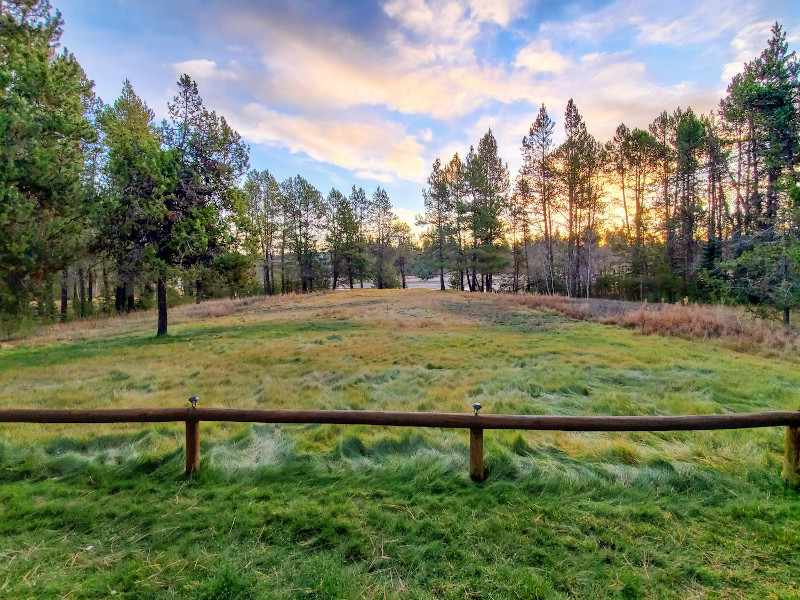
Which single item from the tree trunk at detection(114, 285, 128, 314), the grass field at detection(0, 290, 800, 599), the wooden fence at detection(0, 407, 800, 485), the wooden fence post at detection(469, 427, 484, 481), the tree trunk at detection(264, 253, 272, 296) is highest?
the tree trunk at detection(264, 253, 272, 296)

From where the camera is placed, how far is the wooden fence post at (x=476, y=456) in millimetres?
3814

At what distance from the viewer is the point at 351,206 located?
43.6 m

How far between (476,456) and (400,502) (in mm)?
941

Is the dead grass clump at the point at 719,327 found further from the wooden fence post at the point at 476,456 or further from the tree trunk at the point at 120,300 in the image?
the tree trunk at the point at 120,300

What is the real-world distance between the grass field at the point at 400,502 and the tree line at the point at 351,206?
19.1 ft

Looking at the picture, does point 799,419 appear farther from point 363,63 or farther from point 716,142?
point 716,142

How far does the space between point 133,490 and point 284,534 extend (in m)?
1.87

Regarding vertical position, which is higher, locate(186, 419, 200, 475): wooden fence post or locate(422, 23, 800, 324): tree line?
locate(422, 23, 800, 324): tree line

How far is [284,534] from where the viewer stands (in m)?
3.03

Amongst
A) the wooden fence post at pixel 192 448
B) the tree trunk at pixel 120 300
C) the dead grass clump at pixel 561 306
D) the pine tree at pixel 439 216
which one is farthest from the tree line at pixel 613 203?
the tree trunk at pixel 120 300

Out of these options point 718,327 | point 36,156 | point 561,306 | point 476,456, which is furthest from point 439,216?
point 476,456

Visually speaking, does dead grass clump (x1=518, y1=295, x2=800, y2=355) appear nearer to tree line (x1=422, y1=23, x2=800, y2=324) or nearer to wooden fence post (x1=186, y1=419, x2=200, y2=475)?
tree line (x1=422, y1=23, x2=800, y2=324)

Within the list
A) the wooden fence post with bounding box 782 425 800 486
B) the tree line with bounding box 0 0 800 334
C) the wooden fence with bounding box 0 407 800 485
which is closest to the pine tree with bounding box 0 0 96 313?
the tree line with bounding box 0 0 800 334

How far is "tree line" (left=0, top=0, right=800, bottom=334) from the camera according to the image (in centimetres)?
919
